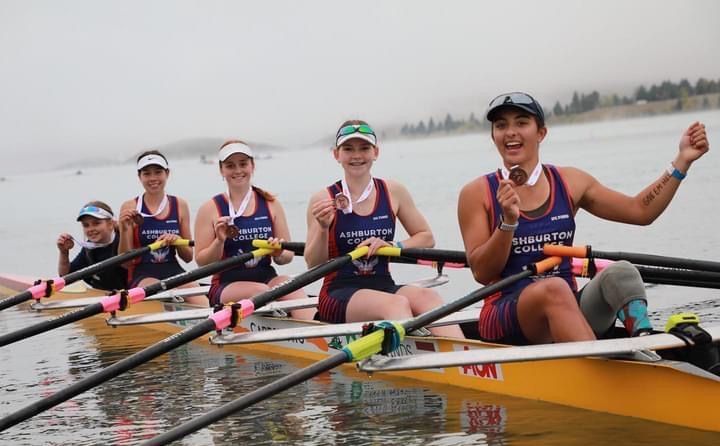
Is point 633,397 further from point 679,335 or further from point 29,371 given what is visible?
point 29,371

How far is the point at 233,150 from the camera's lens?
855 centimetres

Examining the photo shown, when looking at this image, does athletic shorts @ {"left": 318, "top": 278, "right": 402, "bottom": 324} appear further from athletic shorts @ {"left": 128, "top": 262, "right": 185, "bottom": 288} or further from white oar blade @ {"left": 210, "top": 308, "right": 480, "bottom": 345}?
athletic shorts @ {"left": 128, "top": 262, "right": 185, "bottom": 288}

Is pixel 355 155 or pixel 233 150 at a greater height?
pixel 233 150

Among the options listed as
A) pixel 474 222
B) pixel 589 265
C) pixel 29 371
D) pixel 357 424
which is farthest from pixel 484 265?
pixel 29 371

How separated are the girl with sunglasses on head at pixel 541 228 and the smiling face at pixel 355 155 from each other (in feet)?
5.49

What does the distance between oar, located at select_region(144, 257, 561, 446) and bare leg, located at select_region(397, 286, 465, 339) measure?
1.25 metres

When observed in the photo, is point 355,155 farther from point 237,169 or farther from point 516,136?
point 516,136

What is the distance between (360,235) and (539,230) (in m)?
1.93

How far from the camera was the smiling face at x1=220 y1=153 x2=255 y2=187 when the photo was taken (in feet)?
28.2

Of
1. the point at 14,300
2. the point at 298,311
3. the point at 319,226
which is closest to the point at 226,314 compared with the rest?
the point at 319,226

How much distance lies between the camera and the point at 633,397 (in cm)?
527

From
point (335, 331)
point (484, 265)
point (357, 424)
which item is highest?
point (484, 265)

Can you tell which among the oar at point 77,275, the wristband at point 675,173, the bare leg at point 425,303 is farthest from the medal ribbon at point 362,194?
the oar at point 77,275

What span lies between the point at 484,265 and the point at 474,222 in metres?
0.24
